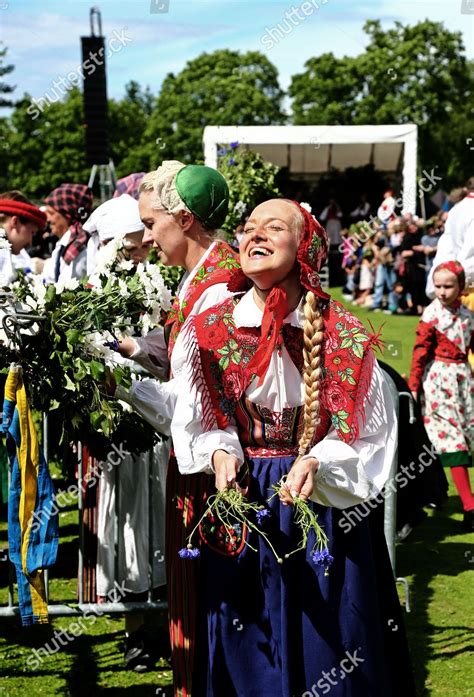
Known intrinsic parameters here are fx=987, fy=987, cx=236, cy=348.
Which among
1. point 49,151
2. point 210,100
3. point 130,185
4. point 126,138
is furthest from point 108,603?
point 126,138

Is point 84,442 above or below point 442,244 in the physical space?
below

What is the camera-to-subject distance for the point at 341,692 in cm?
300

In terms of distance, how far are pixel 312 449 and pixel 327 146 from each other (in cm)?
1924

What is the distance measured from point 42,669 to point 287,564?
1908mm

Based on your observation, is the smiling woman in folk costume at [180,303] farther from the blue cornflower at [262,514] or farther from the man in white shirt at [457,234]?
the man in white shirt at [457,234]

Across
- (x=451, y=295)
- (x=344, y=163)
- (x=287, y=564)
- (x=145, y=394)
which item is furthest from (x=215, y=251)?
(x=344, y=163)

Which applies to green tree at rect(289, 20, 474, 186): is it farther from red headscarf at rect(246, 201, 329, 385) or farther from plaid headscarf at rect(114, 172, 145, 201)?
red headscarf at rect(246, 201, 329, 385)

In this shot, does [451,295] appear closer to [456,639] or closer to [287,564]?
[456,639]

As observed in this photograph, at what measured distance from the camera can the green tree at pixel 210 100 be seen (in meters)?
50.5

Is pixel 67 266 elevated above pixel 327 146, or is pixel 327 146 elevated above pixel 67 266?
pixel 327 146

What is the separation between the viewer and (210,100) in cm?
5291

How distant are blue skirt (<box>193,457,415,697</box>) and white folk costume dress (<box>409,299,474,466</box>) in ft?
11.1

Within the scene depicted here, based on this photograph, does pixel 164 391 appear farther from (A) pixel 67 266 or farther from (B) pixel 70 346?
(A) pixel 67 266

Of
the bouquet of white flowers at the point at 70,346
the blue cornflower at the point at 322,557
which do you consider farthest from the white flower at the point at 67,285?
the blue cornflower at the point at 322,557
